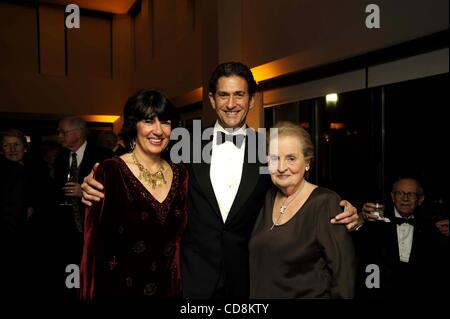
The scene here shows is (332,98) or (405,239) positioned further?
(332,98)

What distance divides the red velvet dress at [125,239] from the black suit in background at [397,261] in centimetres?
131

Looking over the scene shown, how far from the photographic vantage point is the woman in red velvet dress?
1.42 m

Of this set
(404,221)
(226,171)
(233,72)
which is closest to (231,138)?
(226,171)

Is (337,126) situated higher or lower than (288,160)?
higher

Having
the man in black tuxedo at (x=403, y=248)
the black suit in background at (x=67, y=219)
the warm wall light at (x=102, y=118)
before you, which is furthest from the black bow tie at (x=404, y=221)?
the warm wall light at (x=102, y=118)

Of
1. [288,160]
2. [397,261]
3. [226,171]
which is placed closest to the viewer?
[288,160]

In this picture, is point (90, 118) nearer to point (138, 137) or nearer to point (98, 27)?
point (98, 27)

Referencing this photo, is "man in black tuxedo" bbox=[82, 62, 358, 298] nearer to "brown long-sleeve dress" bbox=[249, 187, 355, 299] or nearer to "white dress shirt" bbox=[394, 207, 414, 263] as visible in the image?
"brown long-sleeve dress" bbox=[249, 187, 355, 299]

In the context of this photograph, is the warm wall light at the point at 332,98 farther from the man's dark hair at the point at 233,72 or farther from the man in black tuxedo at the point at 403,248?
the man's dark hair at the point at 233,72

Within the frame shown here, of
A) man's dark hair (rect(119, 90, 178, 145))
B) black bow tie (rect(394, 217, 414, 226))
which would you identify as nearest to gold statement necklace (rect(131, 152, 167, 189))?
man's dark hair (rect(119, 90, 178, 145))

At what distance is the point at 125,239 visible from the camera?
143 cm

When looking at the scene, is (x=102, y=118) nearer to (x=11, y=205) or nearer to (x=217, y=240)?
(x=11, y=205)

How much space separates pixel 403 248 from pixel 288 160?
1.52 meters

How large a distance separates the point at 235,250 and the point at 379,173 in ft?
6.02
